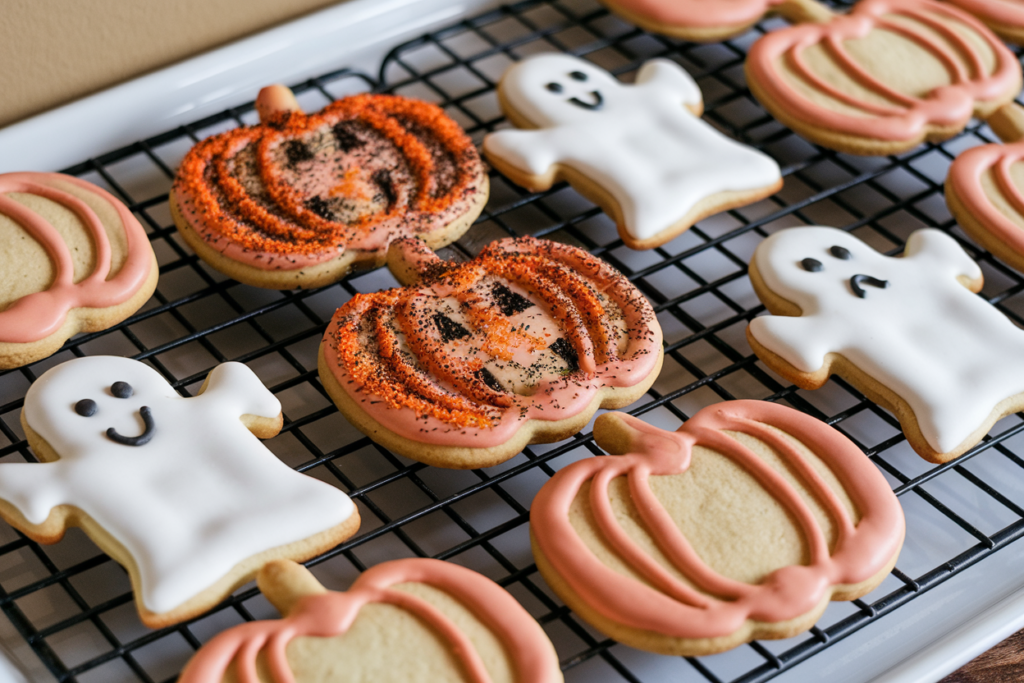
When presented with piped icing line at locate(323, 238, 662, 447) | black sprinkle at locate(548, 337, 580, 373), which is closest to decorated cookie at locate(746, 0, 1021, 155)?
piped icing line at locate(323, 238, 662, 447)

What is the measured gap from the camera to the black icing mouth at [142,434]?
1.16 meters

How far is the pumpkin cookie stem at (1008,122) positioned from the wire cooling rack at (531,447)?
0.05 metres

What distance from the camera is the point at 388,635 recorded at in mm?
1034

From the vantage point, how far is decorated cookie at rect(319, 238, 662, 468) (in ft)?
4.02

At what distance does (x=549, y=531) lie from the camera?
44.2 inches

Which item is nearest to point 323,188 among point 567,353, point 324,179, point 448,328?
point 324,179

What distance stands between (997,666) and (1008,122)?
0.92 meters

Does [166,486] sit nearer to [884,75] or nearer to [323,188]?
[323,188]

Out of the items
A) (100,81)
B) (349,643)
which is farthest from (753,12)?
(349,643)

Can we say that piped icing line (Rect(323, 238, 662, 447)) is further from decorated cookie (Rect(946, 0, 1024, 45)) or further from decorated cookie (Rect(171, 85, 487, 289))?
decorated cookie (Rect(946, 0, 1024, 45))

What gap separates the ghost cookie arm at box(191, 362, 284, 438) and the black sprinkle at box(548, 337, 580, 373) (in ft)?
1.14

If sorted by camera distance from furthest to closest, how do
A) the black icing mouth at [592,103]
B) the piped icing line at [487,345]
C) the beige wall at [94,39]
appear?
the black icing mouth at [592,103] → the beige wall at [94,39] → the piped icing line at [487,345]

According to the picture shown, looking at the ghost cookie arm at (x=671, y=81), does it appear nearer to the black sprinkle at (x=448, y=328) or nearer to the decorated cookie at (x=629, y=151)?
the decorated cookie at (x=629, y=151)

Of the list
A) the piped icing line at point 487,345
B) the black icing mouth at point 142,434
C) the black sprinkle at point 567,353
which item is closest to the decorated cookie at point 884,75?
the piped icing line at point 487,345
